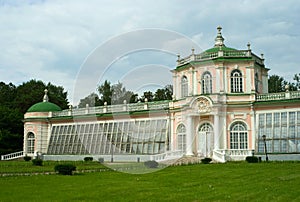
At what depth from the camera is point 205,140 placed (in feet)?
129

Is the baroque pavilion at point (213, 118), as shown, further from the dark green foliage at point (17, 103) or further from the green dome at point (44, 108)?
the dark green foliage at point (17, 103)

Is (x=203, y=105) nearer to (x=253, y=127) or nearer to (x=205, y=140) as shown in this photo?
(x=205, y=140)

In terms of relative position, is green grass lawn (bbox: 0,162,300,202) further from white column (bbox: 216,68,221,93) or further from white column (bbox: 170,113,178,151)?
white column (bbox: 170,113,178,151)

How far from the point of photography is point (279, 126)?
36.3 meters

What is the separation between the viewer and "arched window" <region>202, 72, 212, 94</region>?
130 ft

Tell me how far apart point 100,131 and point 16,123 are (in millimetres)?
15690

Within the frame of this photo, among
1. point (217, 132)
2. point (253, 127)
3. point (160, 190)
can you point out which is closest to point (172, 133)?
point (217, 132)

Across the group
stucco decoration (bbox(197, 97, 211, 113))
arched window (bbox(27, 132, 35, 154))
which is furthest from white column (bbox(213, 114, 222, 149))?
arched window (bbox(27, 132, 35, 154))

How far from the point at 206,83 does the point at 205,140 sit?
5.63m

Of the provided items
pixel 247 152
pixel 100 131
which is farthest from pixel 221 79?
pixel 100 131

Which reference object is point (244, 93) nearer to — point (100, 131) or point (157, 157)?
point (157, 157)

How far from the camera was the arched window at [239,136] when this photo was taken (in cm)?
3762

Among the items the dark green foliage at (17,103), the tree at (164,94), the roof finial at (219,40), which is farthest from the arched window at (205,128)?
the tree at (164,94)

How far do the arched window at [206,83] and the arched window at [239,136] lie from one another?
14.2ft
